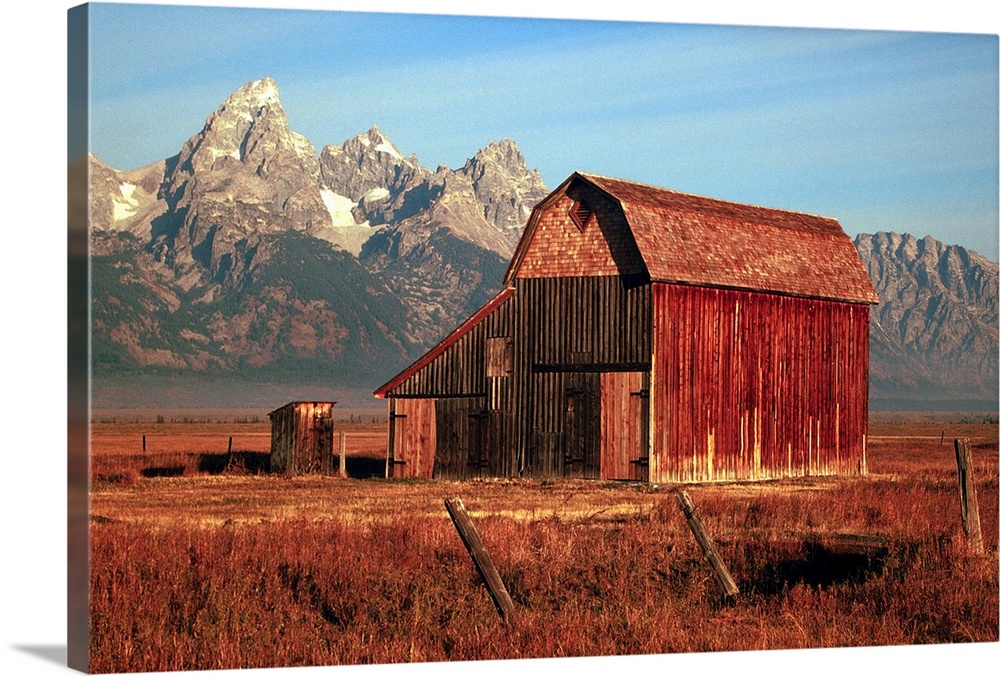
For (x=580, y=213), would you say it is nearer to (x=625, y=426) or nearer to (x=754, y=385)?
(x=625, y=426)

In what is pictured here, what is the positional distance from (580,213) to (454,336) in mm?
4337

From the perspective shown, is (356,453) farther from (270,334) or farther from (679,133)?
(270,334)

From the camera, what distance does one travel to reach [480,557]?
57.8 ft

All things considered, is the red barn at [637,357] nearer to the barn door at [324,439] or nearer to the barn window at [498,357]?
the barn window at [498,357]

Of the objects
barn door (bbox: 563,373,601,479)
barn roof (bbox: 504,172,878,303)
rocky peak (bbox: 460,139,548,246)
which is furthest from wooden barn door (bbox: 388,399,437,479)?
rocky peak (bbox: 460,139,548,246)

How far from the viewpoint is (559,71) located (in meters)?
25.7

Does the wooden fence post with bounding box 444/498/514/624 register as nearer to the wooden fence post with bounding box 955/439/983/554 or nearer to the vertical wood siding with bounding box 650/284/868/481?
the wooden fence post with bounding box 955/439/983/554

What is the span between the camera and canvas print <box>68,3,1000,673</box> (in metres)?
18.2

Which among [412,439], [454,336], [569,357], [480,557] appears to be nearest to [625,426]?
[569,357]

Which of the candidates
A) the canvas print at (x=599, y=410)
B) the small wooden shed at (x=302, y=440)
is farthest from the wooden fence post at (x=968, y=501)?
the small wooden shed at (x=302, y=440)

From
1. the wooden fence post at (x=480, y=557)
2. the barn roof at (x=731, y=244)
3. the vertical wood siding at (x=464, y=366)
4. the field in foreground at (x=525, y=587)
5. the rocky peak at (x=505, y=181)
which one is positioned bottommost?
the field in foreground at (x=525, y=587)

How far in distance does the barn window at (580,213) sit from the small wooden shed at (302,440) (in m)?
8.01

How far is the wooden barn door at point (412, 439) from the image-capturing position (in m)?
41.1

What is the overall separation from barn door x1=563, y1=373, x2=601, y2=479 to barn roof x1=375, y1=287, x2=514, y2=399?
96.2 inches
